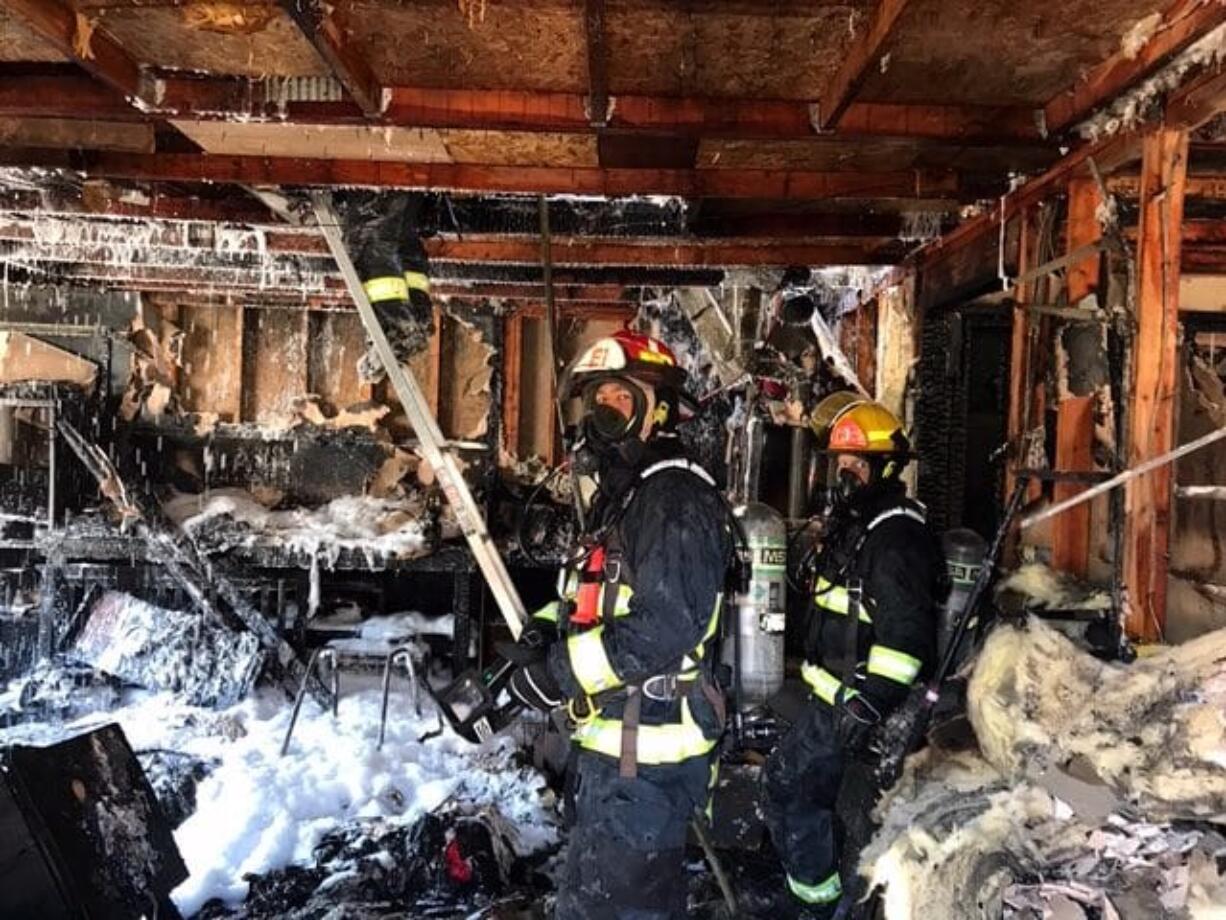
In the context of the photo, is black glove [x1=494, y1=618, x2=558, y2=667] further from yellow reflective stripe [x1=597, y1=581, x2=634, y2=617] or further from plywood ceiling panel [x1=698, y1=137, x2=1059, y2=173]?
plywood ceiling panel [x1=698, y1=137, x2=1059, y2=173]

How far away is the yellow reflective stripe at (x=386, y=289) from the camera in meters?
3.72

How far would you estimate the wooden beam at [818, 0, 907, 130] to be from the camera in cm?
228

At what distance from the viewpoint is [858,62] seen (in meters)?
2.54

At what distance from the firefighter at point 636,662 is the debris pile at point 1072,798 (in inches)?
26.0

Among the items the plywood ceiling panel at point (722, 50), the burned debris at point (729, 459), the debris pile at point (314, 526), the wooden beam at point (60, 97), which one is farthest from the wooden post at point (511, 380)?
the plywood ceiling panel at point (722, 50)

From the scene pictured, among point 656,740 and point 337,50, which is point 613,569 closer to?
point 656,740

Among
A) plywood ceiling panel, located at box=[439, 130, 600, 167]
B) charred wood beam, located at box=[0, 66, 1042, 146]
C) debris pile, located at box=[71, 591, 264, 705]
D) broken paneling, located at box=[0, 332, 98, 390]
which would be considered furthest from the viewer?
broken paneling, located at box=[0, 332, 98, 390]

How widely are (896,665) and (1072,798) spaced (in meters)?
1.07

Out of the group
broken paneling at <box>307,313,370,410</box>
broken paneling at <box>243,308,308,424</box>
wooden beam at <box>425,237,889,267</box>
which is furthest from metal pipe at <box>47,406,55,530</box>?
wooden beam at <box>425,237,889,267</box>

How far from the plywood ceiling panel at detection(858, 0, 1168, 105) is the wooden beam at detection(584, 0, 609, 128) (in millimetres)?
810

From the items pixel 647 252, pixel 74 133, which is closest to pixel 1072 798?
pixel 647 252

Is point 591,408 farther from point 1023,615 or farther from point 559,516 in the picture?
point 559,516

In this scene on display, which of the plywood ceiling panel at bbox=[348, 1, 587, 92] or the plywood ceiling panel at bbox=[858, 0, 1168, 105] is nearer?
the plywood ceiling panel at bbox=[858, 0, 1168, 105]

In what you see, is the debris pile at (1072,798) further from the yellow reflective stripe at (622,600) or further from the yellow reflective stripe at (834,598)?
the yellow reflective stripe at (622,600)
